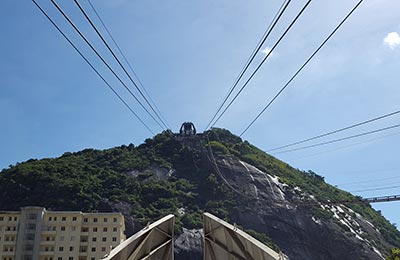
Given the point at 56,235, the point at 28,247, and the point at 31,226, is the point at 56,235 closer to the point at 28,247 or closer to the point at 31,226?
the point at 31,226

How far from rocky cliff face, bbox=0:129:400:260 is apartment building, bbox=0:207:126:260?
12.5 m

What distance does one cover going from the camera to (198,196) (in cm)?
9681

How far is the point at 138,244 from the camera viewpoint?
51.3 feet

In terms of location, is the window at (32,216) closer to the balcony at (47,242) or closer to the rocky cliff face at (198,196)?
the balcony at (47,242)

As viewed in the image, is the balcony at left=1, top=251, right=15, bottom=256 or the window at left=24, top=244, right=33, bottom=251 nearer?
the balcony at left=1, top=251, right=15, bottom=256

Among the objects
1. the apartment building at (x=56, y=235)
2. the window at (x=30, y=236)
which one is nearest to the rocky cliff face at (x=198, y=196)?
the apartment building at (x=56, y=235)

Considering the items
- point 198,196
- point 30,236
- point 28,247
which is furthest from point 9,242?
point 198,196

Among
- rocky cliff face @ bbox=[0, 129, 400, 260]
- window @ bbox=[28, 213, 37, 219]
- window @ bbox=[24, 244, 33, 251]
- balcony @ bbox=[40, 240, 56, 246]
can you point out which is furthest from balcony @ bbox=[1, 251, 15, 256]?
rocky cliff face @ bbox=[0, 129, 400, 260]

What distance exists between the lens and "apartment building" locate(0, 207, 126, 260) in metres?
59.0

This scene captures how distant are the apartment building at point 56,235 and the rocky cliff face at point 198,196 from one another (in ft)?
41.1

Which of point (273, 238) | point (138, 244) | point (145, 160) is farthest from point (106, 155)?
point (138, 244)

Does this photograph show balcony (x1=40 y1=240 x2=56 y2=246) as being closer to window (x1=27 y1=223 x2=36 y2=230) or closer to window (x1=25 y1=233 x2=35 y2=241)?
window (x1=25 y1=233 x2=35 y2=241)

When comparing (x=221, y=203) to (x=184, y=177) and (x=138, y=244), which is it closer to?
(x=184, y=177)

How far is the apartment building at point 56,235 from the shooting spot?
5897 cm
